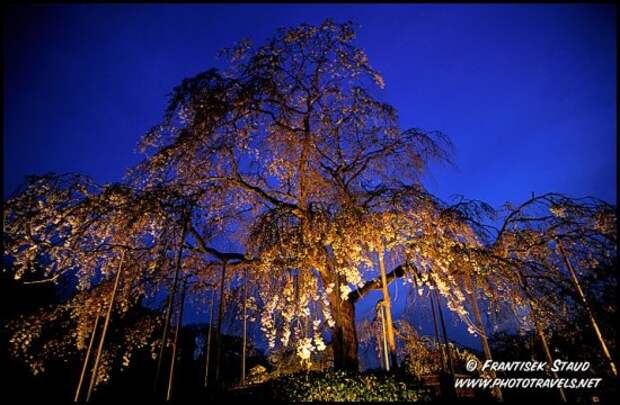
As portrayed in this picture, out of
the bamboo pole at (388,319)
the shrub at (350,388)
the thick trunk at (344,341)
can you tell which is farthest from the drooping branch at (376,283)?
the shrub at (350,388)

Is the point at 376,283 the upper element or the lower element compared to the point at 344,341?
upper

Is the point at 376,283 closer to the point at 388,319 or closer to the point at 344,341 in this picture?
the point at 344,341

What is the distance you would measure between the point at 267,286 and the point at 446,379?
522 cm

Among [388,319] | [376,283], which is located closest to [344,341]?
[388,319]

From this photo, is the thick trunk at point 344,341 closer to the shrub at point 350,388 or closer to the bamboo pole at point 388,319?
the bamboo pole at point 388,319

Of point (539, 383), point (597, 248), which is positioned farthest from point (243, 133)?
point (539, 383)

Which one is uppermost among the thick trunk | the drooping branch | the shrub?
the drooping branch

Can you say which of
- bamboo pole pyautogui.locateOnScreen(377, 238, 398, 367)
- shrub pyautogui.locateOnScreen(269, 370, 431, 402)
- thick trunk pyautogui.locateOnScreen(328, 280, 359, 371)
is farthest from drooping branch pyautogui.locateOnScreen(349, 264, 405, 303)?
shrub pyautogui.locateOnScreen(269, 370, 431, 402)

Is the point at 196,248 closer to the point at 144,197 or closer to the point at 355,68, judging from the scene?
the point at 144,197

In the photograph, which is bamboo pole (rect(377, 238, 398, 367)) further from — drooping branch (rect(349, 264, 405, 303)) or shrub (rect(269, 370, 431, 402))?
drooping branch (rect(349, 264, 405, 303))

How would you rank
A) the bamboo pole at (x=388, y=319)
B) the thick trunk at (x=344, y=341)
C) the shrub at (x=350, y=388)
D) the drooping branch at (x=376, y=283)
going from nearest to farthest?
the shrub at (x=350, y=388), the bamboo pole at (x=388, y=319), the thick trunk at (x=344, y=341), the drooping branch at (x=376, y=283)

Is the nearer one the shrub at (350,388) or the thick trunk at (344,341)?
the shrub at (350,388)

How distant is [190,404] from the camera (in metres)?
6.07

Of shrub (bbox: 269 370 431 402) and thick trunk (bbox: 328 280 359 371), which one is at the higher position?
thick trunk (bbox: 328 280 359 371)
